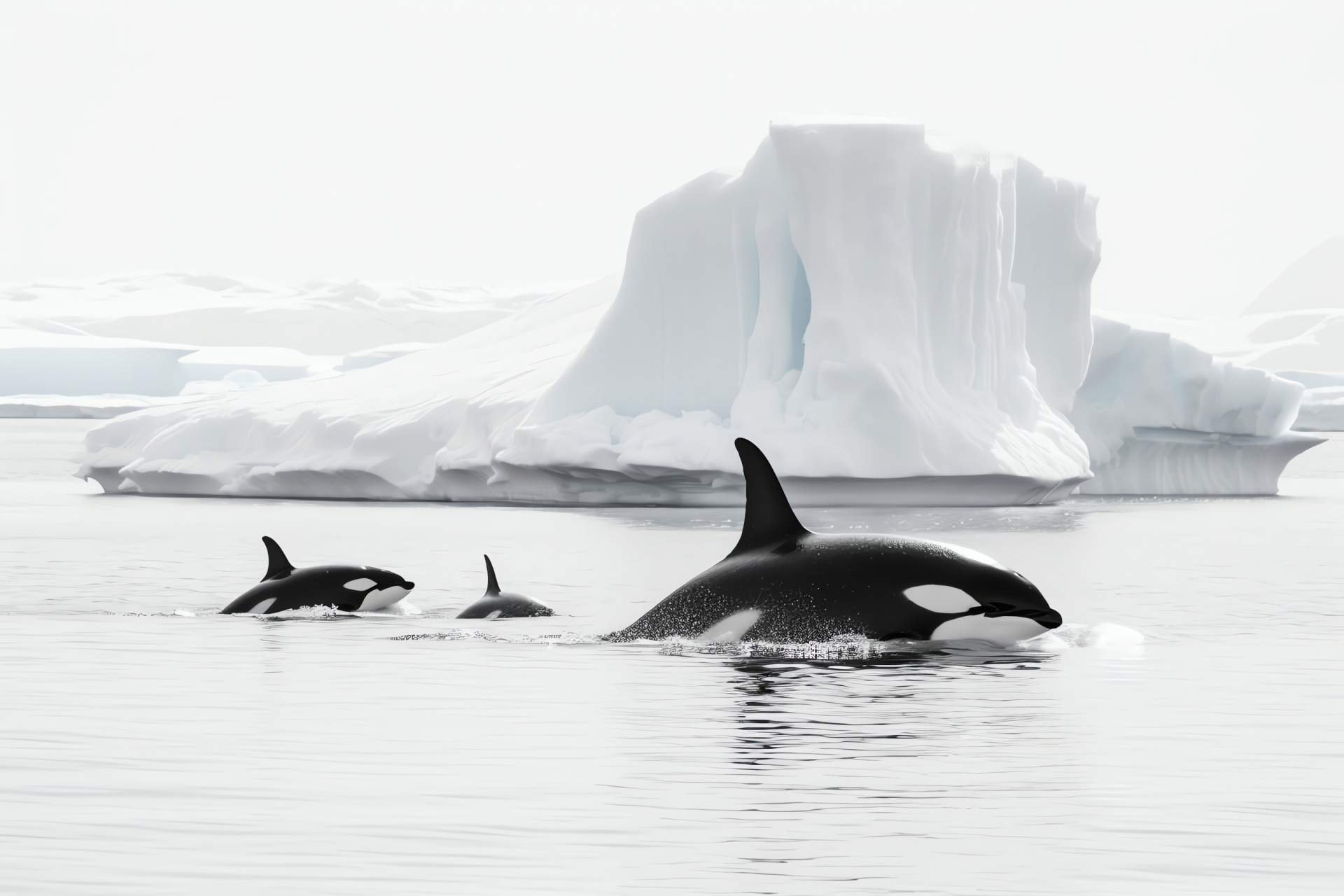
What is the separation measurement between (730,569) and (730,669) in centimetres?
98

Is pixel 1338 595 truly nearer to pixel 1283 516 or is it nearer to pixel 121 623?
pixel 121 623

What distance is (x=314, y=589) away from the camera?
13.2m

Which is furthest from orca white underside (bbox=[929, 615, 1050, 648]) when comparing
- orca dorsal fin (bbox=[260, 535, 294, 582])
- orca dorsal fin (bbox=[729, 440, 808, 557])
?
orca dorsal fin (bbox=[260, 535, 294, 582])

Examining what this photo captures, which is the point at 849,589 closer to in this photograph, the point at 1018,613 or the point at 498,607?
the point at 1018,613

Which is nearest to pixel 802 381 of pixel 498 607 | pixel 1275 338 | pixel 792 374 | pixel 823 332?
pixel 792 374

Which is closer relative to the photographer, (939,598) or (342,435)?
(939,598)

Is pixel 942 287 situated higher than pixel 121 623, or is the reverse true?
pixel 942 287

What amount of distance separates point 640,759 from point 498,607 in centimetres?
658

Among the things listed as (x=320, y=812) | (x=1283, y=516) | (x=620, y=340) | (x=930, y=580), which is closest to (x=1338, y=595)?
(x=930, y=580)

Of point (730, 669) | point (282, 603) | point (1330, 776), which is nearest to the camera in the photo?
point (1330, 776)

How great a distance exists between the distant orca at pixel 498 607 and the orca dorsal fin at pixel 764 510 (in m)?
3.52

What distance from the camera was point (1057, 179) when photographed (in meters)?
36.5

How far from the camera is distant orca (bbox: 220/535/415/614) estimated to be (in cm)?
1305

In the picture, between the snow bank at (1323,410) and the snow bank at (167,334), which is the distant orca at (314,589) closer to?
the snow bank at (1323,410)
